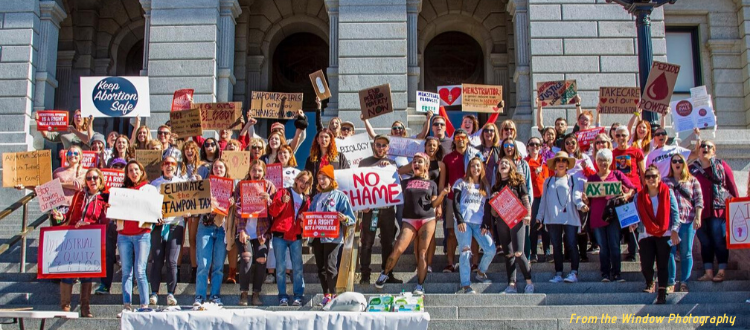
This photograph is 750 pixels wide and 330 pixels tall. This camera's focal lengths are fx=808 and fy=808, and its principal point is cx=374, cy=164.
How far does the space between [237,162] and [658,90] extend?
6.83 meters

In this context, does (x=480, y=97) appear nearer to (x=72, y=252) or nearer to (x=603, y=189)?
(x=603, y=189)

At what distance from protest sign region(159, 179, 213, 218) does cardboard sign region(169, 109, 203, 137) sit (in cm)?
333

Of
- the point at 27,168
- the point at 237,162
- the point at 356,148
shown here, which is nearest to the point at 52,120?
the point at 27,168

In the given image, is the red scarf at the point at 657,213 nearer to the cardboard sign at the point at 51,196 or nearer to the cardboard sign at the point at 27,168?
the cardboard sign at the point at 51,196

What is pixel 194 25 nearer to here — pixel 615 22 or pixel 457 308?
pixel 615 22

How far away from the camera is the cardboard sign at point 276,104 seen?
14594 mm

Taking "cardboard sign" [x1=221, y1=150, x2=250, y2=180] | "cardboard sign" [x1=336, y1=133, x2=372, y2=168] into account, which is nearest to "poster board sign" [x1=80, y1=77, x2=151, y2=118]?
"cardboard sign" [x1=221, y1=150, x2=250, y2=180]

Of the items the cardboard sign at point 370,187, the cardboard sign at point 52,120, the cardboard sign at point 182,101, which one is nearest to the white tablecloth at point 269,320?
the cardboard sign at point 370,187

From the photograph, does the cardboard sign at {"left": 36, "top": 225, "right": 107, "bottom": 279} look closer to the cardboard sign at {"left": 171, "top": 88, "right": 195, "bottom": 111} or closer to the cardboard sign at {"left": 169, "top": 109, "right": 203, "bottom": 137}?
the cardboard sign at {"left": 169, "top": 109, "right": 203, "bottom": 137}

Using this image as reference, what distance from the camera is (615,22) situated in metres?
17.9

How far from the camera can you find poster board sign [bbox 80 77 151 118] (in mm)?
14523

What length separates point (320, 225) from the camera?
10125 mm

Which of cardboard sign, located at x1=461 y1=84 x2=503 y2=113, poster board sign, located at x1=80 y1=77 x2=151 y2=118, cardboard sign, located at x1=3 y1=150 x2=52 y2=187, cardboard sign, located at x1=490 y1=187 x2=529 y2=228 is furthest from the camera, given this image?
cardboard sign, located at x1=461 y1=84 x2=503 y2=113

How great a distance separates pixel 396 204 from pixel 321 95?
3.53 m
